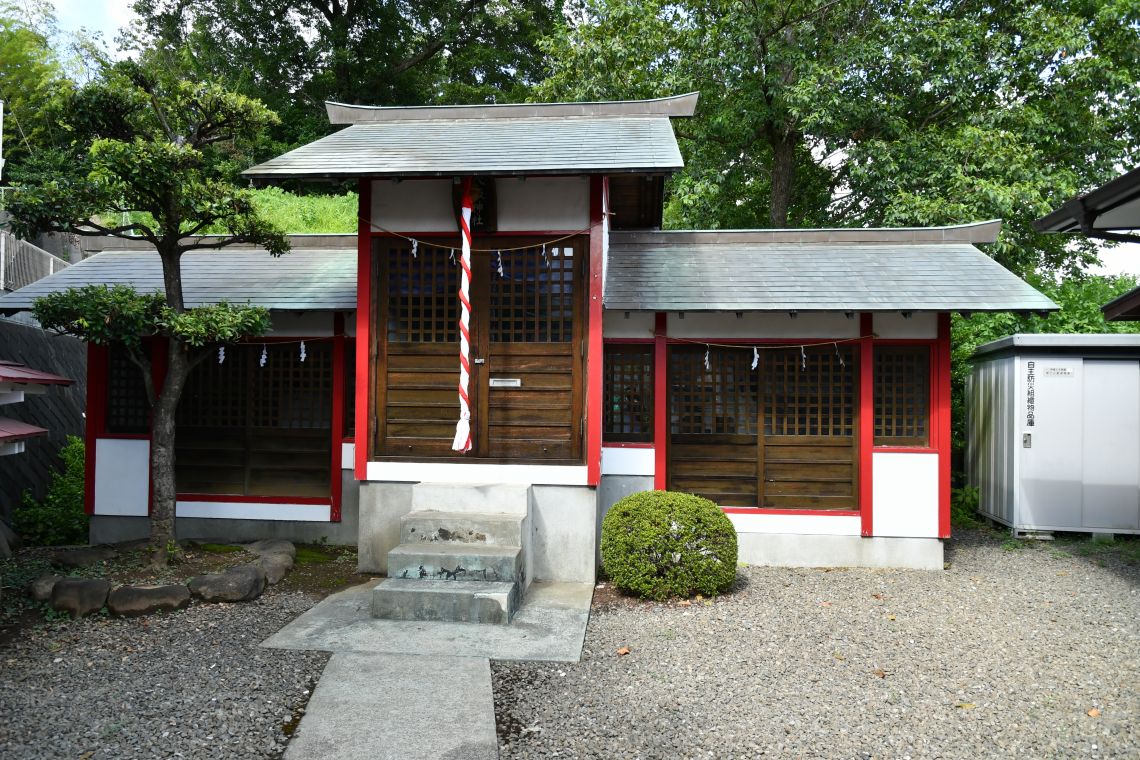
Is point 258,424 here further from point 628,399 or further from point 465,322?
point 628,399

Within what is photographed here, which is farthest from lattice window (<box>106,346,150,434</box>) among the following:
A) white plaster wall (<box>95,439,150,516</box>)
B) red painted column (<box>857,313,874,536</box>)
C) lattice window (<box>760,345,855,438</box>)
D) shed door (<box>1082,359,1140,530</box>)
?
shed door (<box>1082,359,1140,530</box>)

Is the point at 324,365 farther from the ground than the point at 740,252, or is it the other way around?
the point at 740,252

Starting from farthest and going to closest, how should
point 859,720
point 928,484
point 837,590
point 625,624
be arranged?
point 928,484, point 837,590, point 625,624, point 859,720

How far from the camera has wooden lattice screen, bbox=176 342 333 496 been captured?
852 centimetres

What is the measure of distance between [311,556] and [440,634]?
302 cm

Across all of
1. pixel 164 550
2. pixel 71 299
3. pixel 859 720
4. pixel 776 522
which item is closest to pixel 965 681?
pixel 859 720

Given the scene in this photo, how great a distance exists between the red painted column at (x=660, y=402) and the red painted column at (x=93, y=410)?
6410mm

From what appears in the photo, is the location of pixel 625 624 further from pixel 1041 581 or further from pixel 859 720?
pixel 1041 581

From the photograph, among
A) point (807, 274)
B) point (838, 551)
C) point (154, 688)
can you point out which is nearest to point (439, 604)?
point (154, 688)

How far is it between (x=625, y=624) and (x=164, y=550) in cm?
425

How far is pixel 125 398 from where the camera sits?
28.3 ft

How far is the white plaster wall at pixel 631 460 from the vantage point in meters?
7.95

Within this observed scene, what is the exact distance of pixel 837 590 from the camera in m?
6.90

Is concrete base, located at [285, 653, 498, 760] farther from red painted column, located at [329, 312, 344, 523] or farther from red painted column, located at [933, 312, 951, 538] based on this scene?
red painted column, located at [933, 312, 951, 538]
